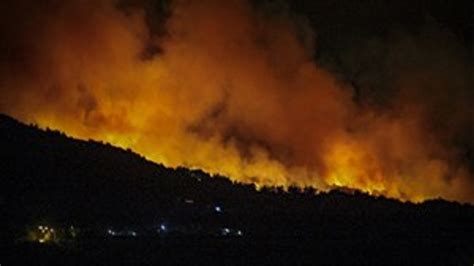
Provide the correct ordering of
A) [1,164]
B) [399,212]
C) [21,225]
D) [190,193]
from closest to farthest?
[21,225]
[1,164]
[190,193]
[399,212]

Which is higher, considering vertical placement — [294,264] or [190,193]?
[190,193]

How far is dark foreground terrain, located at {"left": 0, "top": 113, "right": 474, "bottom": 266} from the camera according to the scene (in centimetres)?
2883

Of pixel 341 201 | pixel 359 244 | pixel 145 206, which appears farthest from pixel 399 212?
pixel 145 206

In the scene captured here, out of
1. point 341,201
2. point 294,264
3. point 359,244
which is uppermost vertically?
point 341,201

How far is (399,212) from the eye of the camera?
4138 centimetres

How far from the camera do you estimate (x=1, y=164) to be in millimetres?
35531

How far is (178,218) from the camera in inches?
1331

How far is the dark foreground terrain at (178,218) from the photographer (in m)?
28.8

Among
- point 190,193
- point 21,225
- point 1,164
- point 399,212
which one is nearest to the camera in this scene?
point 21,225

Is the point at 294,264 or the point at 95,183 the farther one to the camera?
the point at 95,183

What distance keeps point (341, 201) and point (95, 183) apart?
1356 cm

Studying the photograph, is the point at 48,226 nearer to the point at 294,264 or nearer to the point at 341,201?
the point at 294,264

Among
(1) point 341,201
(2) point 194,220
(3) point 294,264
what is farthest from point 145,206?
(1) point 341,201

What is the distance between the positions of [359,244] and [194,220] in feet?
23.5
